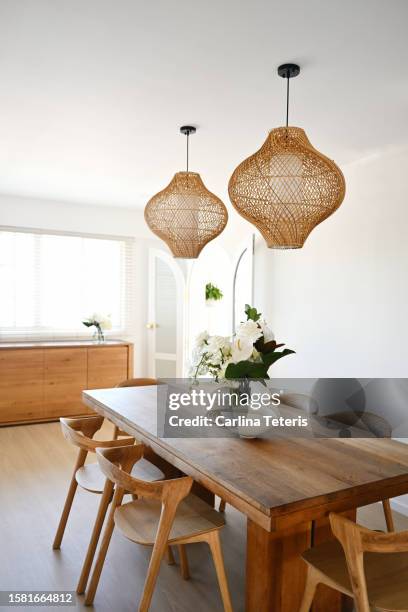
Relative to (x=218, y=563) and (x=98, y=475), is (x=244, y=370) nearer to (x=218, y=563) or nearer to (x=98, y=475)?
(x=218, y=563)

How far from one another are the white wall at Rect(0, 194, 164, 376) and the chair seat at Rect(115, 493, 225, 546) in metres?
4.19

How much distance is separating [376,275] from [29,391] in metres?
3.68

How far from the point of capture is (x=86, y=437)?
257 cm

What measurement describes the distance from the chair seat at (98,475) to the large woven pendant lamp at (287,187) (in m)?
1.39

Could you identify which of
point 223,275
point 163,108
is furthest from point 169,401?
point 223,275

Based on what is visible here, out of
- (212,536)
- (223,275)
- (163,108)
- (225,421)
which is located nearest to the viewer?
(212,536)

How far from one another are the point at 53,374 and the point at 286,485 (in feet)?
13.5

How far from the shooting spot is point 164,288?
20.7ft

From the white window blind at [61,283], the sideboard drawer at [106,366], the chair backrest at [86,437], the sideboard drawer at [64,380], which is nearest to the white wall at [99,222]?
the white window blind at [61,283]

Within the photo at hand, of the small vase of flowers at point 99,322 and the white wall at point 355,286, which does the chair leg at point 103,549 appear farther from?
the small vase of flowers at point 99,322

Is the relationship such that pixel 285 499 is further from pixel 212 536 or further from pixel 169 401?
pixel 169 401

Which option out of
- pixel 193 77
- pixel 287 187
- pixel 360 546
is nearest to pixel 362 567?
pixel 360 546

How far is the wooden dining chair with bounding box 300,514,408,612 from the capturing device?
1.50 metres

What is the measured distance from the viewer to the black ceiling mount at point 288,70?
7.75 ft
